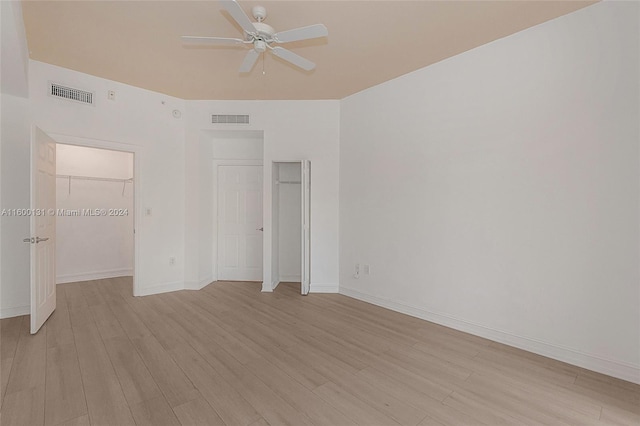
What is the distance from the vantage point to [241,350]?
2.50 m

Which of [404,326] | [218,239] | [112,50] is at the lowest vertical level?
[404,326]

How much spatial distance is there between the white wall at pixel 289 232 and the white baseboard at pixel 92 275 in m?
3.12

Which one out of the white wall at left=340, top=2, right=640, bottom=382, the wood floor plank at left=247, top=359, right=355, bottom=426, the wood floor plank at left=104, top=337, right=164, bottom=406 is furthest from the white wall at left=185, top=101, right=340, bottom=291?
the wood floor plank at left=247, top=359, right=355, bottom=426

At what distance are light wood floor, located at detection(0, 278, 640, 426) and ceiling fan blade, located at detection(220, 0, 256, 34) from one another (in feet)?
8.75

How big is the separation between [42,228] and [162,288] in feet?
5.48

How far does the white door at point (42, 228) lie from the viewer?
9.30ft

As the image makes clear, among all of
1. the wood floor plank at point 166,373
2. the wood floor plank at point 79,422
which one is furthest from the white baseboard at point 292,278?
the wood floor plank at point 79,422

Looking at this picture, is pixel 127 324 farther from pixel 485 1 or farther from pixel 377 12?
pixel 485 1

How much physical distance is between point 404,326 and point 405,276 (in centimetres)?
64

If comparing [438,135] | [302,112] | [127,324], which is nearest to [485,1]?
[438,135]

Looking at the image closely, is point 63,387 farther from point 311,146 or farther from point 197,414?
point 311,146

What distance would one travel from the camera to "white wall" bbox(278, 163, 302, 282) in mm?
5008

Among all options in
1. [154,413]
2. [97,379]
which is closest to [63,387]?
[97,379]

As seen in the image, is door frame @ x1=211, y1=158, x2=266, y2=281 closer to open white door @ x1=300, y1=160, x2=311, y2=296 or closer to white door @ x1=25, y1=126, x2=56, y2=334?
open white door @ x1=300, y1=160, x2=311, y2=296
